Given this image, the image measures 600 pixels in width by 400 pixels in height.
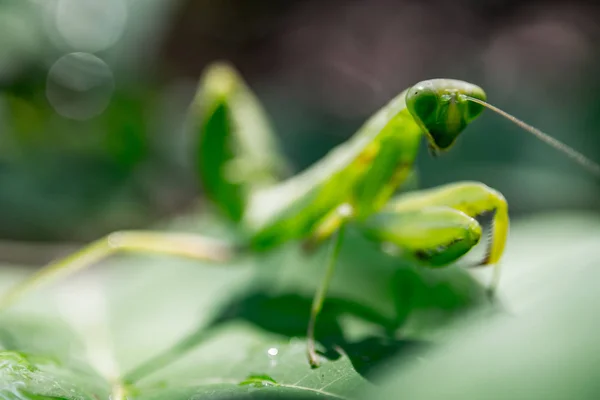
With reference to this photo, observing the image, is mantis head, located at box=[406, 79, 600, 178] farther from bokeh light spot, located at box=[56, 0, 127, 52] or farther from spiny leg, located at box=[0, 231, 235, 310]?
bokeh light spot, located at box=[56, 0, 127, 52]

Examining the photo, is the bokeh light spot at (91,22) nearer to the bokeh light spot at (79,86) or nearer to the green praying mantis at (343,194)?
the bokeh light spot at (79,86)

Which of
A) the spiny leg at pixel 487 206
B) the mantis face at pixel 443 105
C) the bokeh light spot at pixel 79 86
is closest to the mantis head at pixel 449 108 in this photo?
the mantis face at pixel 443 105

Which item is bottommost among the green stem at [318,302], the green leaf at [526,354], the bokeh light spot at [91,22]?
the green leaf at [526,354]

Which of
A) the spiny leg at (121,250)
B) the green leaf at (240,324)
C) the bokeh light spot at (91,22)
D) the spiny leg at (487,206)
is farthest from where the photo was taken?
the bokeh light spot at (91,22)

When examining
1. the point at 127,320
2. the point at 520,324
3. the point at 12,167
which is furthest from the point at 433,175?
the point at 12,167

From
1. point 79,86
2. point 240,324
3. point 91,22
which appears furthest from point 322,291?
point 91,22

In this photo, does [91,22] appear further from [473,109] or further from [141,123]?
[473,109]

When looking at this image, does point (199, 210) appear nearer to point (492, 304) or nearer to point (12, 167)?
point (12, 167)

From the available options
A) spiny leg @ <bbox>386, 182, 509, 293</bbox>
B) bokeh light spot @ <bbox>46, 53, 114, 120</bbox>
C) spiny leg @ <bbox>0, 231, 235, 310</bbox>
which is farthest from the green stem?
bokeh light spot @ <bbox>46, 53, 114, 120</bbox>
